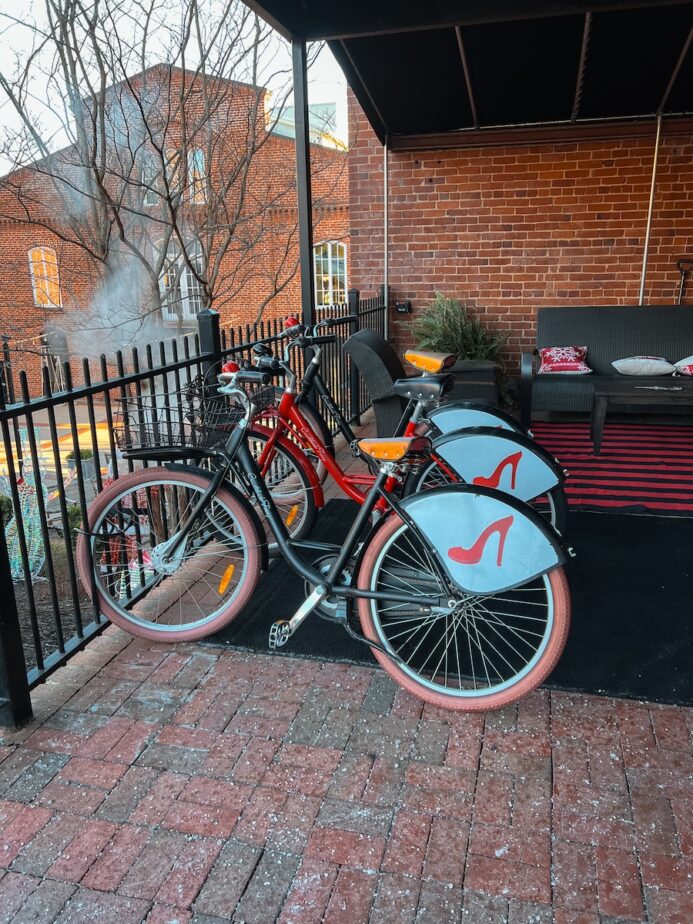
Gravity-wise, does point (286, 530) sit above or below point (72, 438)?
below

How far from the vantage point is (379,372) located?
12.8ft

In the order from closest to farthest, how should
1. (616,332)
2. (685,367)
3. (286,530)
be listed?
1. (286,530)
2. (685,367)
3. (616,332)

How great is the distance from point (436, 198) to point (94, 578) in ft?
17.9

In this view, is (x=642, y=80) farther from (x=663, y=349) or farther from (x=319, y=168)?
(x=319, y=168)

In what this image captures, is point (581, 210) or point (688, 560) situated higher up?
point (581, 210)

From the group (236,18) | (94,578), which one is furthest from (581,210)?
(94,578)

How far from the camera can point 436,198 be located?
6.82 m

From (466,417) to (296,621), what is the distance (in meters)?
1.20

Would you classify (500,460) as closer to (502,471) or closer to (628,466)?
(502,471)

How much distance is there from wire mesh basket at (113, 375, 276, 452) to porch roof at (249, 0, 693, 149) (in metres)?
2.13

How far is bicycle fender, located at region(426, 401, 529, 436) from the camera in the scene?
119 inches

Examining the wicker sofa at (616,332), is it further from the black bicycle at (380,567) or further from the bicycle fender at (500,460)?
the black bicycle at (380,567)

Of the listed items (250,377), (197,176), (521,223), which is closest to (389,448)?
(250,377)

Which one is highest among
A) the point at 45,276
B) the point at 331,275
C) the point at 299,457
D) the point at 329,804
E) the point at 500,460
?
the point at 45,276
